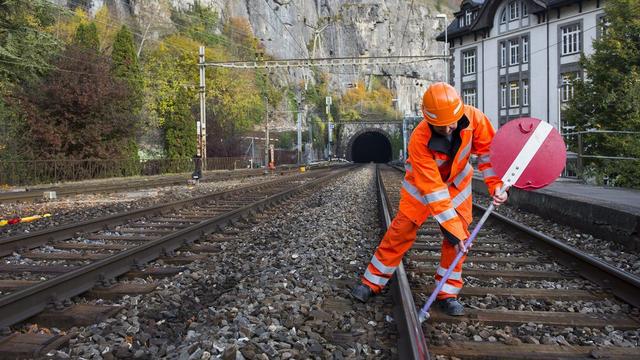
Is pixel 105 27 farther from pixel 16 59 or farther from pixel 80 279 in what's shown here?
pixel 80 279

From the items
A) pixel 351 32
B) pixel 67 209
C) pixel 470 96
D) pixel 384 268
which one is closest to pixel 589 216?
pixel 384 268

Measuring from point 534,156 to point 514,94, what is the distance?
35.4 m

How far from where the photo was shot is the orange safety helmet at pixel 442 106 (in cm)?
347

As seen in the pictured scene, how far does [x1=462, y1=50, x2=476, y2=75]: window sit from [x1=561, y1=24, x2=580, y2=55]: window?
304 inches

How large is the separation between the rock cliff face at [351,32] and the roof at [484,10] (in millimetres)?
32450

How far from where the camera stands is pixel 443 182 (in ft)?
12.4

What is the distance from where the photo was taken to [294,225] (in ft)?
27.2

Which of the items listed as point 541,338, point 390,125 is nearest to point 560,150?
point 541,338

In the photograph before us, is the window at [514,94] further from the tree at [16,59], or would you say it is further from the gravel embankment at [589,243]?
the tree at [16,59]

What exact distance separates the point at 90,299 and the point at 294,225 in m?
4.29

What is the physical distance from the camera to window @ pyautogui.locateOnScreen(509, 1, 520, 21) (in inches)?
1419

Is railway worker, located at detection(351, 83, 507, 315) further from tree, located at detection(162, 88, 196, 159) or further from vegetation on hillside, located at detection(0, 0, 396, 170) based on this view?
tree, located at detection(162, 88, 196, 159)

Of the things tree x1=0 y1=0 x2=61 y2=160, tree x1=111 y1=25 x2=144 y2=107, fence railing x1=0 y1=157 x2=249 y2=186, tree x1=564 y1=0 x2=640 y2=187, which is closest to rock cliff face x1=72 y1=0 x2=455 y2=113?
tree x1=111 y1=25 x2=144 y2=107

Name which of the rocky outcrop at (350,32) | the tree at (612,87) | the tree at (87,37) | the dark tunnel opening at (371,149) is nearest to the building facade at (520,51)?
the tree at (612,87)
